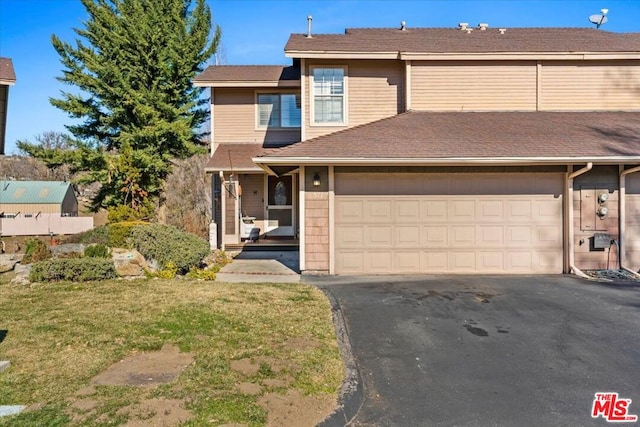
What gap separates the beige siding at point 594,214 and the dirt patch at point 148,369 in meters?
9.40

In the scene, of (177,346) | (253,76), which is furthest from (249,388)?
(253,76)

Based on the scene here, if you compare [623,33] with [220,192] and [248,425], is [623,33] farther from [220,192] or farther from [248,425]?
[248,425]

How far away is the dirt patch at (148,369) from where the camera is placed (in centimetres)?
390

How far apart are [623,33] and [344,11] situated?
34.3ft

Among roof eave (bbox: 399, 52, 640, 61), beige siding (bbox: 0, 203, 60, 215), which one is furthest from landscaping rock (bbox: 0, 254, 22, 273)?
beige siding (bbox: 0, 203, 60, 215)

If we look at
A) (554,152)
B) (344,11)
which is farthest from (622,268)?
(344,11)

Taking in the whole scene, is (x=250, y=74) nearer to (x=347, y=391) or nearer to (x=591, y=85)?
(x=591, y=85)

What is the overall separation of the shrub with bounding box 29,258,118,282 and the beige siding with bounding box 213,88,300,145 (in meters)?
7.39

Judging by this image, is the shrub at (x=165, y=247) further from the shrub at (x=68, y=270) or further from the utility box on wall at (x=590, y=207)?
the utility box on wall at (x=590, y=207)

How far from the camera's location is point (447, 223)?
9.73 meters

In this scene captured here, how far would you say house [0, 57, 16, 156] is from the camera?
324 inches

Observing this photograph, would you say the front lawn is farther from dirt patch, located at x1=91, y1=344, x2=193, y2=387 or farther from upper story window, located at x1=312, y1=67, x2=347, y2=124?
upper story window, located at x1=312, y1=67, x2=347, y2=124
